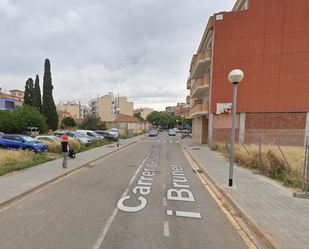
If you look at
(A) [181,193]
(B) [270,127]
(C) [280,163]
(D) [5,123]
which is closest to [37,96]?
(D) [5,123]

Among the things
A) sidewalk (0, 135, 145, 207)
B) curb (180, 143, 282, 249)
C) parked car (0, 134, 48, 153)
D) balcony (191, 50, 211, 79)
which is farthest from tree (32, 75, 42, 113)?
curb (180, 143, 282, 249)

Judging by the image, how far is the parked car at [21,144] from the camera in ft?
33.9

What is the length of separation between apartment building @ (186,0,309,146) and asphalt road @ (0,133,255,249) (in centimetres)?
1152

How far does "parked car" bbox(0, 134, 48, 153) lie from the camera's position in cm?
1032

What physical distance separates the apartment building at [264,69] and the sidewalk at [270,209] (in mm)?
9572

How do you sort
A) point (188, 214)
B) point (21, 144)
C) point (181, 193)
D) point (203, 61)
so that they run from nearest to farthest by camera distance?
point (188, 214)
point (181, 193)
point (21, 144)
point (203, 61)

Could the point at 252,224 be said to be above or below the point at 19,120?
below

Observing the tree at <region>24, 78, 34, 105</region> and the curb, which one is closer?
the curb

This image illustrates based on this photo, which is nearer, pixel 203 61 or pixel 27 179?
pixel 27 179

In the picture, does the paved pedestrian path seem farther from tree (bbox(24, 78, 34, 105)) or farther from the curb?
tree (bbox(24, 78, 34, 105))

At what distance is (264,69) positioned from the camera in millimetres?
14789

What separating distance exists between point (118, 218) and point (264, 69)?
18202 mm

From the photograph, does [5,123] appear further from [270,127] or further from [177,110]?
[177,110]

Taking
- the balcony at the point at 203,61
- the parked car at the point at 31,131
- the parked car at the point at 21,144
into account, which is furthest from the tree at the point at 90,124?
the balcony at the point at 203,61
